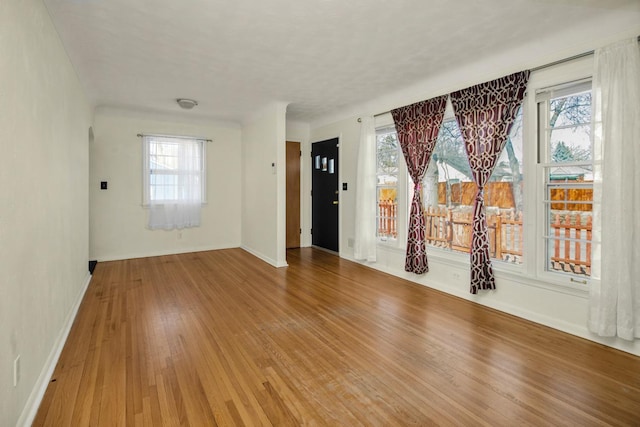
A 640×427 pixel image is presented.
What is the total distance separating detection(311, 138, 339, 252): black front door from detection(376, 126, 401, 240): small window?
1072 millimetres

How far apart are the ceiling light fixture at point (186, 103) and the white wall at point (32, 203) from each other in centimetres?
178

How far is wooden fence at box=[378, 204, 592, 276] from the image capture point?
9.12 ft

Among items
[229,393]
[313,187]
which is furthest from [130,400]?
[313,187]

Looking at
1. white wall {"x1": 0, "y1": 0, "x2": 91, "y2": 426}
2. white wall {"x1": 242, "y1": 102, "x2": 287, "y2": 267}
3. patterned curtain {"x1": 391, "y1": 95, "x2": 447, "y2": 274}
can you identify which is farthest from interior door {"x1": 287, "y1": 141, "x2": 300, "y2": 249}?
white wall {"x1": 0, "y1": 0, "x2": 91, "y2": 426}

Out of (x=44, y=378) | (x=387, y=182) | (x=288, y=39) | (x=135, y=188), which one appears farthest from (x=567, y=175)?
(x=135, y=188)

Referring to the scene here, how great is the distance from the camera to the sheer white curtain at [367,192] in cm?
483

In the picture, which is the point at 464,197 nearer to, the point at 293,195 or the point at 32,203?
the point at 293,195

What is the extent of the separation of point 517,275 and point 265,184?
3.83m

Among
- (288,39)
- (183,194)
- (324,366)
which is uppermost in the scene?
(288,39)

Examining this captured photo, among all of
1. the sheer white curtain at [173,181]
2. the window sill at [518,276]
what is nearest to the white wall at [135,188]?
the sheer white curtain at [173,181]

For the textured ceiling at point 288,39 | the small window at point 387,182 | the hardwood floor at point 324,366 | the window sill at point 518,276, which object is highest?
the textured ceiling at point 288,39

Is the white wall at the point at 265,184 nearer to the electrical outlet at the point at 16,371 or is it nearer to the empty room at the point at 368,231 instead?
the empty room at the point at 368,231

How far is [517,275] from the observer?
3.09 m

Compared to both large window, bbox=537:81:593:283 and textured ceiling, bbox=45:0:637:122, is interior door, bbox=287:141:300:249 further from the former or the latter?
large window, bbox=537:81:593:283
